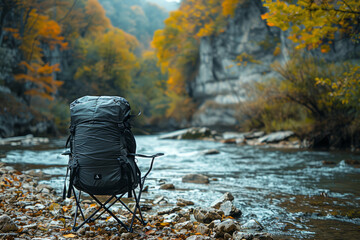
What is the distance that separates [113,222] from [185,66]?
1229 inches

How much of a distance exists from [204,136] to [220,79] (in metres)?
10.9

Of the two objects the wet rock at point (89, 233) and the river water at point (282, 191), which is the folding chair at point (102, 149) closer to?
the wet rock at point (89, 233)

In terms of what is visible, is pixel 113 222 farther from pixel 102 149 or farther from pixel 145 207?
pixel 102 149

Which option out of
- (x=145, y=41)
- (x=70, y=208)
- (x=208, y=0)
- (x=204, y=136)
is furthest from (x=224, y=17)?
(x=145, y=41)

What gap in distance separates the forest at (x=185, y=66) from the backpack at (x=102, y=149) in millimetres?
403

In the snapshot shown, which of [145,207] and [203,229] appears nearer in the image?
[203,229]

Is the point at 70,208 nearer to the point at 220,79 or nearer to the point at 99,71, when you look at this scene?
the point at 220,79

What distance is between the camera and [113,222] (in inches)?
115

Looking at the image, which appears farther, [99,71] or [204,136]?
[99,71]

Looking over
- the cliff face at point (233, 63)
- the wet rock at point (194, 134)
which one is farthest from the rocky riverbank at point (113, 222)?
the cliff face at point (233, 63)

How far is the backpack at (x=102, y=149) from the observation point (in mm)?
2477

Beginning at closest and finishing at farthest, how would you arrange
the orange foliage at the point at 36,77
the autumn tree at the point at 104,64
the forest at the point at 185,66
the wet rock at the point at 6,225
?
1. the wet rock at the point at 6,225
2. the forest at the point at 185,66
3. the orange foliage at the point at 36,77
4. the autumn tree at the point at 104,64

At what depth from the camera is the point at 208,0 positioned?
27.6 meters

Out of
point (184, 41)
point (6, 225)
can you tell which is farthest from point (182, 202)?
point (184, 41)
